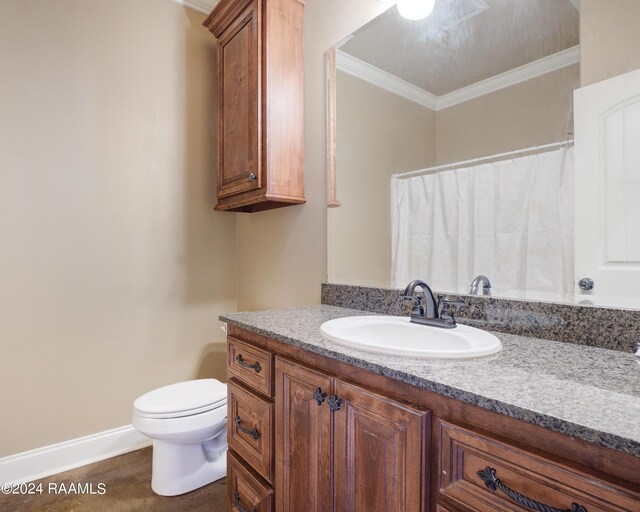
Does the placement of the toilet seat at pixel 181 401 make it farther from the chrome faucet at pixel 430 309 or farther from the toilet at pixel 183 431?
the chrome faucet at pixel 430 309

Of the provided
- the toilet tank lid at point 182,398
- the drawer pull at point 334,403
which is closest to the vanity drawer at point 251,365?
the drawer pull at point 334,403

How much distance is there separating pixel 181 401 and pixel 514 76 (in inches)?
73.2

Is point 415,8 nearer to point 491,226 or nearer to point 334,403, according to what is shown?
point 491,226

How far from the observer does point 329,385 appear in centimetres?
96

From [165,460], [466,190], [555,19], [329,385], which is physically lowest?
[165,460]

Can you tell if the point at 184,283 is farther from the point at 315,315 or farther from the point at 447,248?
the point at 447,248

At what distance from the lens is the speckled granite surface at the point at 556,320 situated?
928 mm

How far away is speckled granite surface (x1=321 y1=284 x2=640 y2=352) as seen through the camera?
36.5 inches

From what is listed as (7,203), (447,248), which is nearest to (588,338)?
(447,248)

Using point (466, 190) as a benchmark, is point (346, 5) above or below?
above

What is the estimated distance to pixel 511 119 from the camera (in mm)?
1198

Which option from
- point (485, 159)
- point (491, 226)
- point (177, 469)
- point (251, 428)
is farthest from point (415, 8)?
point (177, 469)

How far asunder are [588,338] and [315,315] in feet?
2.92

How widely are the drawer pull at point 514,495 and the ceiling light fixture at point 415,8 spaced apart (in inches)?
61.5
